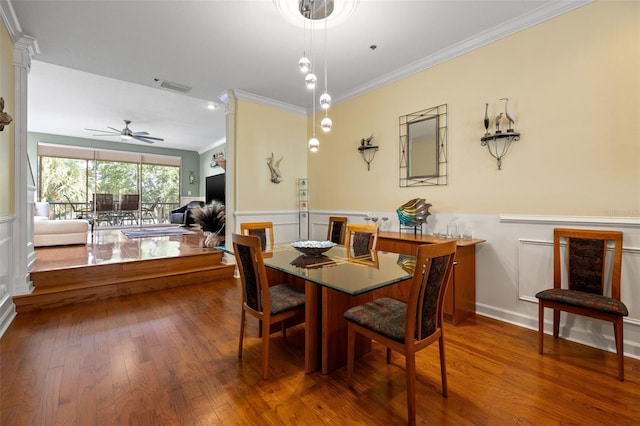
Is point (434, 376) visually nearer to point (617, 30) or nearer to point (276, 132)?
point (617, 30)

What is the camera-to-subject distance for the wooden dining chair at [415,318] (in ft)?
4.54

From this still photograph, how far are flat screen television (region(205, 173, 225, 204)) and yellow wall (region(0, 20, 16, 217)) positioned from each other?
505 cm

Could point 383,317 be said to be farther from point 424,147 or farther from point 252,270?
point 424,147

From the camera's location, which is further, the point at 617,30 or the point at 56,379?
the point at 617,30

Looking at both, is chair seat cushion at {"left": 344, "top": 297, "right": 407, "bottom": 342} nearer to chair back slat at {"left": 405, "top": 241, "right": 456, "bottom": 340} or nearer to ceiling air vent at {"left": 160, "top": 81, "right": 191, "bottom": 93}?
chair back slat at {"left": 405, "top": 241, "right": 456, "bottom": 340}

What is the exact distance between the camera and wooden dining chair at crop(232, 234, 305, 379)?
5.86 ft

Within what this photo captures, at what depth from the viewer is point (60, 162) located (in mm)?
7852

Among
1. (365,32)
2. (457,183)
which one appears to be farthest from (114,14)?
(457,183)

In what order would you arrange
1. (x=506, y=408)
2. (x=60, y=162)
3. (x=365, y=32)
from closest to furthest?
(x=506, y=408)
(x=365, y=32)
(x=60, y=162)

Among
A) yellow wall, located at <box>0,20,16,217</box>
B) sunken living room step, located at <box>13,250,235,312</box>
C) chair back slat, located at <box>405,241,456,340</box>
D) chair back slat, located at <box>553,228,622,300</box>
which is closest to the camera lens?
chair back slat, located at <box>405,241,456,340</box>

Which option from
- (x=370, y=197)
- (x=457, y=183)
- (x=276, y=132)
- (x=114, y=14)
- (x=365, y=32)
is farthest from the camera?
(x=276, y=132)

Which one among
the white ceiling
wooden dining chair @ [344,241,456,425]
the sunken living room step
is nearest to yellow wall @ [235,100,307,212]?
the white ceiling

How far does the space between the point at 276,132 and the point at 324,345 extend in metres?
3.64

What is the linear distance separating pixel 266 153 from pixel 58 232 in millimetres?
4107
